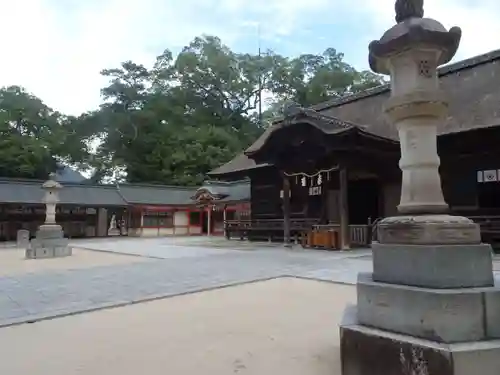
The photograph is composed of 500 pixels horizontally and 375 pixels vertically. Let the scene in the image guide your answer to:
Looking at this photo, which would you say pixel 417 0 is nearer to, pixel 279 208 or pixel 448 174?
pixel 448 174

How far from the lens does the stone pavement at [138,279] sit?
573cm

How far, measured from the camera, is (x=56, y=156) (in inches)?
1315

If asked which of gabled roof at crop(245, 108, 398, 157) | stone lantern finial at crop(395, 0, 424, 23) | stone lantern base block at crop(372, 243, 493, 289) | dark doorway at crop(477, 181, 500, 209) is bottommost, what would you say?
stone lantern base block at crop(372, 243, 493, 289)

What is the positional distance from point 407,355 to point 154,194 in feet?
96.5

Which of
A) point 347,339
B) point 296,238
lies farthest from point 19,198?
point 347,339

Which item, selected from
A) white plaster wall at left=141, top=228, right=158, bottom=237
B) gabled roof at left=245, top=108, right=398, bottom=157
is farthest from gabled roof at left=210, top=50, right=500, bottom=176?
white plaster wall at left=141, top=228, right=158, bottom=237

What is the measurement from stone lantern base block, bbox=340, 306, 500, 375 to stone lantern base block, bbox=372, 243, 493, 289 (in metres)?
0.36

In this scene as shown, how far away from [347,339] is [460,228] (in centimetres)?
105

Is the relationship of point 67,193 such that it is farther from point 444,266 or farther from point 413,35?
point 444,266

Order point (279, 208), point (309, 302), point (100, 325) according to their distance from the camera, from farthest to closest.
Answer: point (279, 208)
point (309, 302)
point (100, 325)

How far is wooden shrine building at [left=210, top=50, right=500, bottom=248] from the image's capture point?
11789 mm

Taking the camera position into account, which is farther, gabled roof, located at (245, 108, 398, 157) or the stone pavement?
gabled roof, located at (245, 108, 398, 157)

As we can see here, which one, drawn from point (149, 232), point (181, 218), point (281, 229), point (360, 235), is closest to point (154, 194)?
point (181, 218)

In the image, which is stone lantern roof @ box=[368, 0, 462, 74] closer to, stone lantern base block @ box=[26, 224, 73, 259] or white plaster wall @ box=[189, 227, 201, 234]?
stone lantern base block @ box=[26, 224, 73, 259]
